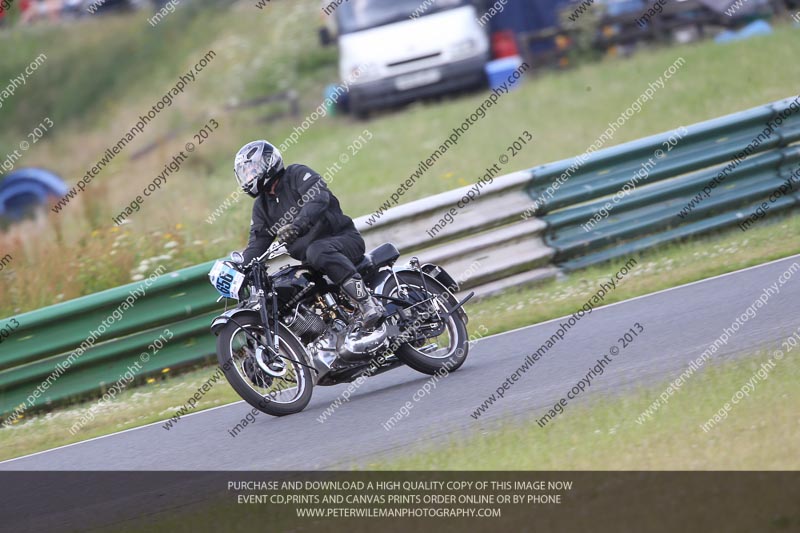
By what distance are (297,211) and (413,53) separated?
43.7ft

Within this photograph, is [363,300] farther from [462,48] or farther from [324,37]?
[324,37]

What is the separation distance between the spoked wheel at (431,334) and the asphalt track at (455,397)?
0.14m

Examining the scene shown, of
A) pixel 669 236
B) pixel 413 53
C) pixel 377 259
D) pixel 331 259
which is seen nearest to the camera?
pixel 331 259

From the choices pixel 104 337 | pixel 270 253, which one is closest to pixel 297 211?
pixel 270 253

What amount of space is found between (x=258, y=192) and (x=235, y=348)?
1.14m

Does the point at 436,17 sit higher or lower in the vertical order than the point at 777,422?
lower

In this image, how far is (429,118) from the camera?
19703mm

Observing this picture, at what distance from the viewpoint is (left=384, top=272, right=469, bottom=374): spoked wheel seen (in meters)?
8.10


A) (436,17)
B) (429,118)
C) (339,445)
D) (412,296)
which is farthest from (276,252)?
(436,17)

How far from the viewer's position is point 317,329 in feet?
25.6

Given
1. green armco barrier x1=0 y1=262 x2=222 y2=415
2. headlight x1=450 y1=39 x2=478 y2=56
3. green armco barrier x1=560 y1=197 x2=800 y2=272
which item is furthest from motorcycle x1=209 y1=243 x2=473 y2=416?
headlight x1=450 y1=39 x2=478 y2=56

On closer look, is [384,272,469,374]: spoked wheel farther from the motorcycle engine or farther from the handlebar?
the handlebar

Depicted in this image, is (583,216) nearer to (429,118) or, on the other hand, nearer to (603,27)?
(429,118)

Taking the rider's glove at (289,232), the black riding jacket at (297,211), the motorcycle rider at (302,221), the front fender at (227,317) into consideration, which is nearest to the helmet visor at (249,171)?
the motorcycle rider at (302,221)
